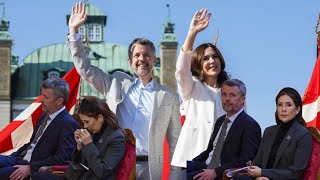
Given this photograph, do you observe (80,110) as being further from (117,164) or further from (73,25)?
(73,25)

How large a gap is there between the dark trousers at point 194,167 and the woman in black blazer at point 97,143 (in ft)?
2.01

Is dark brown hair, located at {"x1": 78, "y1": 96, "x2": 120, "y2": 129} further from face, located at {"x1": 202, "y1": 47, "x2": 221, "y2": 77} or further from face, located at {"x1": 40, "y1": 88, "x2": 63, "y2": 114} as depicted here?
face, located at {"x1": 202, "y1": 47, "x2": 221, "y2": 77}

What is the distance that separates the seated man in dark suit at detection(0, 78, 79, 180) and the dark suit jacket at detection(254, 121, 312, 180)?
5.22 ft

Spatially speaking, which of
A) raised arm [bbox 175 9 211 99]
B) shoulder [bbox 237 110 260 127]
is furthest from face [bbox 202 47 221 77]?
shoulder [bbox 237 110 260 127]

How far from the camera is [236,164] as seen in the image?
659 centimetres

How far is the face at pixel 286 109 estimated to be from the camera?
6.50 metres

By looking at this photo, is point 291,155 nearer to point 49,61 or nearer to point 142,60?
point 142,60

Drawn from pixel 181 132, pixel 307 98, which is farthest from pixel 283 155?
pixel 307 98

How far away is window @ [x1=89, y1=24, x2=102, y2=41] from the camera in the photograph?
61219mm

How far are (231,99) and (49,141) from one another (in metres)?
1.50

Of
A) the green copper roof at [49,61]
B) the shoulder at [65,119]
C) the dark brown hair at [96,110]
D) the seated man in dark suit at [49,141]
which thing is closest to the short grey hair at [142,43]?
the seated man in dark suit at [49,141]

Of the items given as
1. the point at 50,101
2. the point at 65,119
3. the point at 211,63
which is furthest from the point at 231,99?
the point at 50,101

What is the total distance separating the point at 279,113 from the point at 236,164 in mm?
510

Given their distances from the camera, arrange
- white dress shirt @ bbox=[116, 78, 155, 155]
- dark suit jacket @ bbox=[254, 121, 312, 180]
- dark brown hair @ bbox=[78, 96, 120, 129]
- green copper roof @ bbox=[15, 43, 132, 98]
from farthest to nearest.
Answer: green copper roof @ bbox=[15, 43, 132, 98] < white dress shirt @ bbox=[116, 78, 155, 155] < dark brown hair @ bbox=[78, 96, 120, 129] < dark suit jacket @ bbox=[254, 121, 312, 180]
